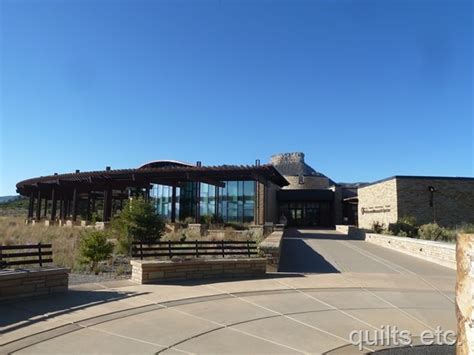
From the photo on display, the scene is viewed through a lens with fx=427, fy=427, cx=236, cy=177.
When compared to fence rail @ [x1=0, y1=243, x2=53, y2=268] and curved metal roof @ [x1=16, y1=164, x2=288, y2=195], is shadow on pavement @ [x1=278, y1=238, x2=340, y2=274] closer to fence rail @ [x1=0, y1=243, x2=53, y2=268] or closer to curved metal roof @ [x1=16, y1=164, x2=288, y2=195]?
fence rail @ [x1=0, y1=243, x2=53, y2=268]

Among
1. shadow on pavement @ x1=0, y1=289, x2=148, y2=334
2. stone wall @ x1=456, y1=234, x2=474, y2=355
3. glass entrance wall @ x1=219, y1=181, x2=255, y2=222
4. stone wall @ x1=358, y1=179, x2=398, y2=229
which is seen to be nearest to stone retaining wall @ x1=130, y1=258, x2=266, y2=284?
shadow on pavement @ x1=0, y1=289, x2=148, y2=334

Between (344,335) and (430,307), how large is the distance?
3.26 metres

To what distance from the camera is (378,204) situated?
34.0 meters

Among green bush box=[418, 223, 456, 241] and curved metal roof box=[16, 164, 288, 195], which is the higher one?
curved metal roof box=[16, 164, 288, 195]

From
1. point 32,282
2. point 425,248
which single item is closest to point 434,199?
point 425,248

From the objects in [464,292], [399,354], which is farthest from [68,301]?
[464,292]

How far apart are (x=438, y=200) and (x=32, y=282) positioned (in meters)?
27.8

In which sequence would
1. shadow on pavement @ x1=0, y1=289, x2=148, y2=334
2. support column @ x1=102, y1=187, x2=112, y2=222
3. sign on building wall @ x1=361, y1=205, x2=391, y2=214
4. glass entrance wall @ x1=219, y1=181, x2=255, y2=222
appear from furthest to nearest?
1. glass entrance wall @ x1=219, y1=181, x2=255, y2=222
2. support column @ x1=102, y1=187, x2=112, y2=222
3. sign on building wall @ x1=361, y1=205, x2=391, y2=214
4. shadow on pavement @ x1=0, y1=289, x2=148, y2=334

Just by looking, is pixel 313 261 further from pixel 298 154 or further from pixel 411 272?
pixel 298 154

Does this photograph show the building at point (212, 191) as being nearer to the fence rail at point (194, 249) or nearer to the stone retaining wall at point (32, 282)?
the fence rail at point (194, 249)

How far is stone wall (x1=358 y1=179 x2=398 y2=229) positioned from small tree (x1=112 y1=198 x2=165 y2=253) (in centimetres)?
1944

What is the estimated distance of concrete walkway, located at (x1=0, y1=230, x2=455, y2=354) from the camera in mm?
5883

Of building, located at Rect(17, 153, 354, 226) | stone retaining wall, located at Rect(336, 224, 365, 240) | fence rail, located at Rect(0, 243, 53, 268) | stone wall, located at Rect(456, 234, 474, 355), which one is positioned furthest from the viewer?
building, located at Rect(17, 153, 354, 226)

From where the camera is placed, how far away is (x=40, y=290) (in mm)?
8578
